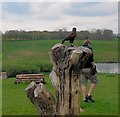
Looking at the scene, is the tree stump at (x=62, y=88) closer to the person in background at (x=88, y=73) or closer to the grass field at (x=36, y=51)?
the person in background at (x=88, y=73)

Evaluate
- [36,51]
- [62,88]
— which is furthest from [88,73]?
[36,51]

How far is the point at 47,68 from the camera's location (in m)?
25.6

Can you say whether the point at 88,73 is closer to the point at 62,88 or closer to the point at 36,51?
the point at 62,88

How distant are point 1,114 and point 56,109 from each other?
265 centimetres

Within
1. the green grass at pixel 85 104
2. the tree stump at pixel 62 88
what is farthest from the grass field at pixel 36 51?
the tree stump at pixel 62 88

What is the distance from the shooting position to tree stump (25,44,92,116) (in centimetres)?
600

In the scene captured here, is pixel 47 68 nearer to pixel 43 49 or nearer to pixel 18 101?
pixel 18 101

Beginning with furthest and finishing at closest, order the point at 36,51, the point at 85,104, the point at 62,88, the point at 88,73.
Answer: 1. the point at 36,51
2. the point at 88,73
3. the point at 85,104
4. the point at 62,88

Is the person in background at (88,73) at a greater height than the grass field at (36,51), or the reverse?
the person in background at (88,73)

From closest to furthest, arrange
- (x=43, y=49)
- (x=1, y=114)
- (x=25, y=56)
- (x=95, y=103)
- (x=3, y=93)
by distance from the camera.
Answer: (x=1, y=114), (x=95, y=103), (x=3, y=93), (x=25, y=56), (x=43, y=49)

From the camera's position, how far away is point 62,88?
6113 millimetres

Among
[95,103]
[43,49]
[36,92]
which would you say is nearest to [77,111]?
[36,92]

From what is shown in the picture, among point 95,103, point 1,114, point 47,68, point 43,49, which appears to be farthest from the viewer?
point 43,49

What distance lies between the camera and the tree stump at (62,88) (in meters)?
6.00
